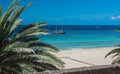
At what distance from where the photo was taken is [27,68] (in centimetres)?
670

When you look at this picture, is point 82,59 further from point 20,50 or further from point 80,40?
point 80,40

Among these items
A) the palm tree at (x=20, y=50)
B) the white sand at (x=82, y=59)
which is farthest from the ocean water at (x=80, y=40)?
the palm tree at (x=20, y=50)

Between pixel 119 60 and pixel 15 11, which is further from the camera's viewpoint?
pixel 119 60

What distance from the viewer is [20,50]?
674 cm

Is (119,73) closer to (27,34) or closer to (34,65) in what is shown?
(34,65)

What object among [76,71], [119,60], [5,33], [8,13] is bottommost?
[119,60]

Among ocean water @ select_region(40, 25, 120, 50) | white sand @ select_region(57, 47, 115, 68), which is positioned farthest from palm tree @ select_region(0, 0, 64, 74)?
white sand @ select_region(57, 47, 115, 68)

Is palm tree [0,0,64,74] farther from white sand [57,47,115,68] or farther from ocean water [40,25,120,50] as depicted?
white sand [57,47,115,68]

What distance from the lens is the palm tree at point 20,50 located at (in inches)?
266

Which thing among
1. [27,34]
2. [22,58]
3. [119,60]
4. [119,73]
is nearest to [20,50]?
[22,58]

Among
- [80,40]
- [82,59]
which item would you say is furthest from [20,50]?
[80,40]

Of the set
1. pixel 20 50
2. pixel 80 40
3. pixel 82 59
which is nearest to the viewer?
pixel 20 50

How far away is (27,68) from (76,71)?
3.30 meters

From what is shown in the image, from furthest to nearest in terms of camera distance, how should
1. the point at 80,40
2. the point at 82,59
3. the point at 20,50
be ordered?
the point at 80,40 → the point at 82,59 → the point at 20,50
